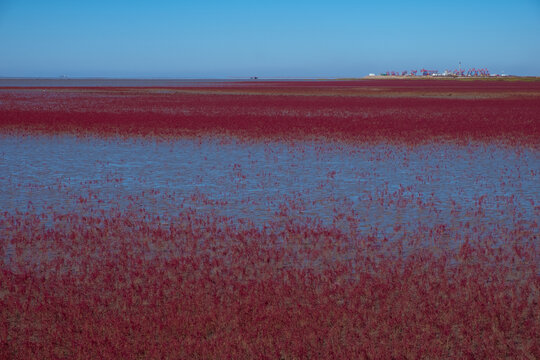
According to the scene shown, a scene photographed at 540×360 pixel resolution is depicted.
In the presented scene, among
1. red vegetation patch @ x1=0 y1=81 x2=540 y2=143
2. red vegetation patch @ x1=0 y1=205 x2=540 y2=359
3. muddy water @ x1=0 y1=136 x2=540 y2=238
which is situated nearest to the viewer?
red vegetation patch @ x1=0 y1=205 x2=540 y2=359

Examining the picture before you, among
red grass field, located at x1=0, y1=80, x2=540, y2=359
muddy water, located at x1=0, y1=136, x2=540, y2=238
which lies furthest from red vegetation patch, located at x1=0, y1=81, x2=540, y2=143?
red grass field, located at x1=0, y1=80, x2=540, y2=359

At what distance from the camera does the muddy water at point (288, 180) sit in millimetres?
12695

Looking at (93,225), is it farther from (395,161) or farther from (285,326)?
(395,161)

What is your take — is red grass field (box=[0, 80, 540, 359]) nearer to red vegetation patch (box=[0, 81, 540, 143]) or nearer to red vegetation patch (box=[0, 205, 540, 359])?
red vegetation patch (box=[0, 205, 540, 359])

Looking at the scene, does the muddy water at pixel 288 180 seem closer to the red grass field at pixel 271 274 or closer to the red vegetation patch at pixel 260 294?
the red grass field at pixel 271 274

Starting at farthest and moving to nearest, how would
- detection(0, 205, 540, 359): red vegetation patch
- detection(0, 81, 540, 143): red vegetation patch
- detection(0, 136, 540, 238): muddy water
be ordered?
detection(0, 81, 540, 143): red vegetation patch, detection(0, 136, 540, 238): muddy water, detection(0, 205, 540, 359): red vegetation patch

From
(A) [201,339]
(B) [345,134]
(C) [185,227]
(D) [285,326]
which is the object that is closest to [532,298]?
(D) [285,326]

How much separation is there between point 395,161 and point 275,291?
43.8ft

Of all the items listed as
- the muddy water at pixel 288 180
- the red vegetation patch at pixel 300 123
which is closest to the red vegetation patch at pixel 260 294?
the muddy water at pixel 288 180

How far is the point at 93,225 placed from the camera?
11.3 m

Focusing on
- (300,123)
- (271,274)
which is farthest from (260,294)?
(300,123)

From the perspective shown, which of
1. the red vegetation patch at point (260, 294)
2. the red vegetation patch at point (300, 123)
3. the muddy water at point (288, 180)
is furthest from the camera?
the red vegetation patch at point (300, 123)

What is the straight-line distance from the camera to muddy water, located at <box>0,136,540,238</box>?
12695 mm

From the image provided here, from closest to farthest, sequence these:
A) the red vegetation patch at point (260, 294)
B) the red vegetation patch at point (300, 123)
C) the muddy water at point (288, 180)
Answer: the red vegetation patch at point (260, 294) → the muddy water at point (288, 180) → the red vegetation patch at point (300, 123)
